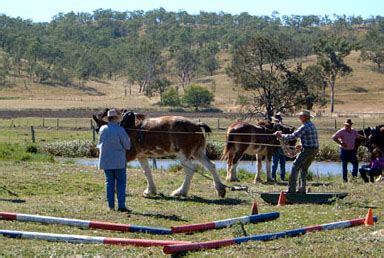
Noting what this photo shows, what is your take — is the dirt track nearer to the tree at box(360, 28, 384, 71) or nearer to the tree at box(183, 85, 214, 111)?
the tree at box(183, 85, 214, 111)

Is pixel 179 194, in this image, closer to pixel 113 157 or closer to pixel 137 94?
pixel 113 157

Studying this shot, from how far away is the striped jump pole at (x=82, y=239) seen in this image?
11398 millimetres

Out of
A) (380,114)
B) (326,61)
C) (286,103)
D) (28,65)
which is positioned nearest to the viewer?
(286,103)

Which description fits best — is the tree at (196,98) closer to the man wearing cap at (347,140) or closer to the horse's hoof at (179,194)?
the man wearing cap at (347,140)

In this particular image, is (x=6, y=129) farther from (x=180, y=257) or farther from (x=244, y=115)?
(x=180, y=257)

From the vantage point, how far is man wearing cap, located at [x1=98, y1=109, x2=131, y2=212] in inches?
610

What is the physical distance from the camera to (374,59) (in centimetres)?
13862

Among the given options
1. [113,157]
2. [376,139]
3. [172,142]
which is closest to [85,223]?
[113,157]

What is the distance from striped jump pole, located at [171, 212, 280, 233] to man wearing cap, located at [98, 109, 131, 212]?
9.74 feet

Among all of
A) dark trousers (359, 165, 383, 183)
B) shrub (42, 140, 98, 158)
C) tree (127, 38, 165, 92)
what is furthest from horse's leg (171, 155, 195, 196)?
tree (127, 38, 165, 92)

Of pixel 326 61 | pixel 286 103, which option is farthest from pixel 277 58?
pixel 326 61

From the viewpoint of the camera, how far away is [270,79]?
63.0m

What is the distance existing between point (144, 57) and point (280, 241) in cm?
14351

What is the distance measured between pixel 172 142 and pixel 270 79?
45.2 m
